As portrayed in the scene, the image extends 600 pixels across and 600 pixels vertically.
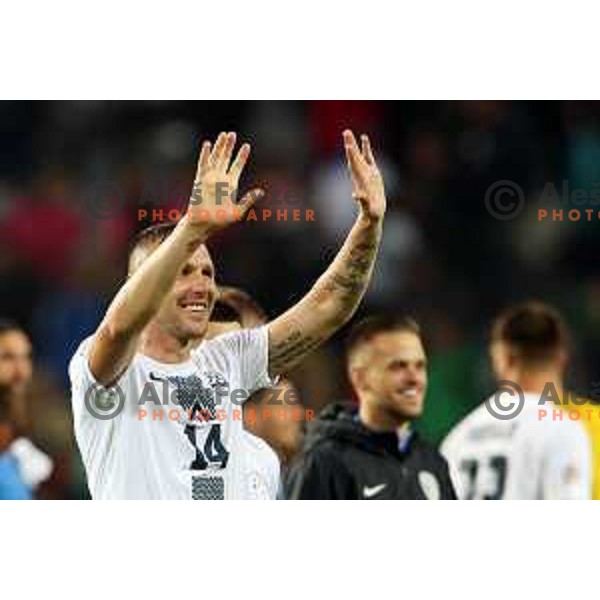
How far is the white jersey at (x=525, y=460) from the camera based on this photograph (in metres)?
7.02

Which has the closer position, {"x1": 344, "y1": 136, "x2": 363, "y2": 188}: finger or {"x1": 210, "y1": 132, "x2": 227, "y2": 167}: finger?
{"x1": 210, "y1": 132, "x2": 227, "y2": 167}: finger

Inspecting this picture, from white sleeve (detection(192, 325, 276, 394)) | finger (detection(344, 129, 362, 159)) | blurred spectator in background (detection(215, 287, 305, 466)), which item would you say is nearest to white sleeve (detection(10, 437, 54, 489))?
blurred spectator in background (detection(215, 287, 305, 466))

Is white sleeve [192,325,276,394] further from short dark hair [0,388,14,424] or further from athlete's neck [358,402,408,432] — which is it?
short dark hair [0,388,14,424]

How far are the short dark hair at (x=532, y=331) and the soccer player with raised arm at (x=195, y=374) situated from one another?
1004 mm

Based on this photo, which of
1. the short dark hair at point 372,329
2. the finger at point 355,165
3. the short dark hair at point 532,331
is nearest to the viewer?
the finger at point 355,165

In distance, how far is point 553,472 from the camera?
7.01 metres

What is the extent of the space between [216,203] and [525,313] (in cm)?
224

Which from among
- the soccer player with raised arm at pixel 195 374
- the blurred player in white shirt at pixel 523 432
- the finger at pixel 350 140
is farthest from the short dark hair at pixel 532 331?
the finger at pixel 350 140

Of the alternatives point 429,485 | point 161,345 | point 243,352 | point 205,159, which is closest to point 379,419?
point 429,485

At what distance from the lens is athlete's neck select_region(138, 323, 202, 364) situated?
6.43 meters

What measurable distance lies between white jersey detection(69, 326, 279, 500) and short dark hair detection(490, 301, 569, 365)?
1.32 metres

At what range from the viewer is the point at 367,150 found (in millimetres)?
6941

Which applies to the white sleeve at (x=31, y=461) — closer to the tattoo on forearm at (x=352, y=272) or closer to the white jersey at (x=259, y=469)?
the white jersey at (x=259, y=469)

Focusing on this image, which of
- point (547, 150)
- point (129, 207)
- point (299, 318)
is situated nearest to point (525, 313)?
point (547, 150)
